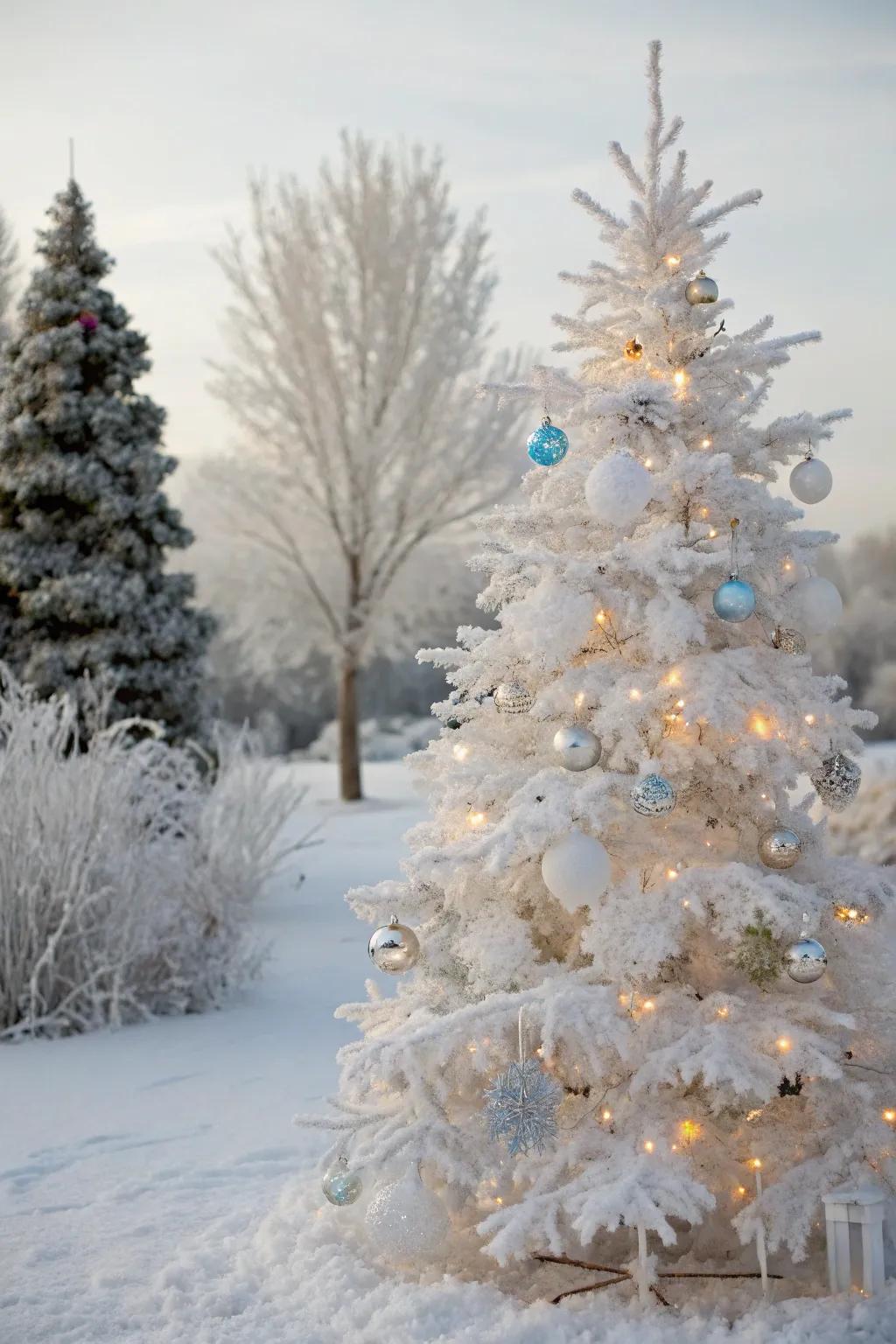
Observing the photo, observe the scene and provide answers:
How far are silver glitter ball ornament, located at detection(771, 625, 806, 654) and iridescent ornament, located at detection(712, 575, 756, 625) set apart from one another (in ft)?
0.85

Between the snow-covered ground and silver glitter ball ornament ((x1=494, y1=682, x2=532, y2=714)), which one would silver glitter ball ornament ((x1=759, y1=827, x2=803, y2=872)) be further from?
the snow-covered ground

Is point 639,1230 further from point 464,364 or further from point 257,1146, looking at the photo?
point 464,364

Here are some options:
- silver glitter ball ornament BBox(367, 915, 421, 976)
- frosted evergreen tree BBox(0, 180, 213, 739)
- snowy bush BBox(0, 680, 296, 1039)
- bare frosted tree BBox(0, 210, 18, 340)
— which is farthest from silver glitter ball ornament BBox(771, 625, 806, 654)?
bare frosted tree BBox(0, 210, 18, 340)

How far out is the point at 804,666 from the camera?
10.3 feet

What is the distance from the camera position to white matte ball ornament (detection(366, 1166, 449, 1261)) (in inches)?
117

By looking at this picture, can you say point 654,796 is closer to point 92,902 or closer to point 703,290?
point 703,290

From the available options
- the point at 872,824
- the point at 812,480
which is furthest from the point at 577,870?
the point at 872,824

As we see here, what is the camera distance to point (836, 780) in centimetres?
318

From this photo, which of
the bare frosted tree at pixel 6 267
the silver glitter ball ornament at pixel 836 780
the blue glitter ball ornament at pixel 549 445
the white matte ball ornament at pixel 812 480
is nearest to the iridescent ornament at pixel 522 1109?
the silver glitter ball ornament at pixel 836 780

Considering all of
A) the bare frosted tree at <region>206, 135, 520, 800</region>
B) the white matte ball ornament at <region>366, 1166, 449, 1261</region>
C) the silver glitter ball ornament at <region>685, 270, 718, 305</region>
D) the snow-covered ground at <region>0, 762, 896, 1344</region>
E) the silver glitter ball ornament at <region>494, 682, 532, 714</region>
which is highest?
the bare frosted tree at <region>206, 135, 520, 800</region>

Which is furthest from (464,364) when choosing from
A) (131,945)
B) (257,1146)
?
(257,1146)

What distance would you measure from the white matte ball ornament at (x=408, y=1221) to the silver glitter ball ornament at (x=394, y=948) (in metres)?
0.48

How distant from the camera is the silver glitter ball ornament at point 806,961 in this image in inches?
112

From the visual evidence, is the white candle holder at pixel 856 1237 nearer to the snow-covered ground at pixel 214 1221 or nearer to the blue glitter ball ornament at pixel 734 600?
the snow-covered ground at pixel 214 1221
